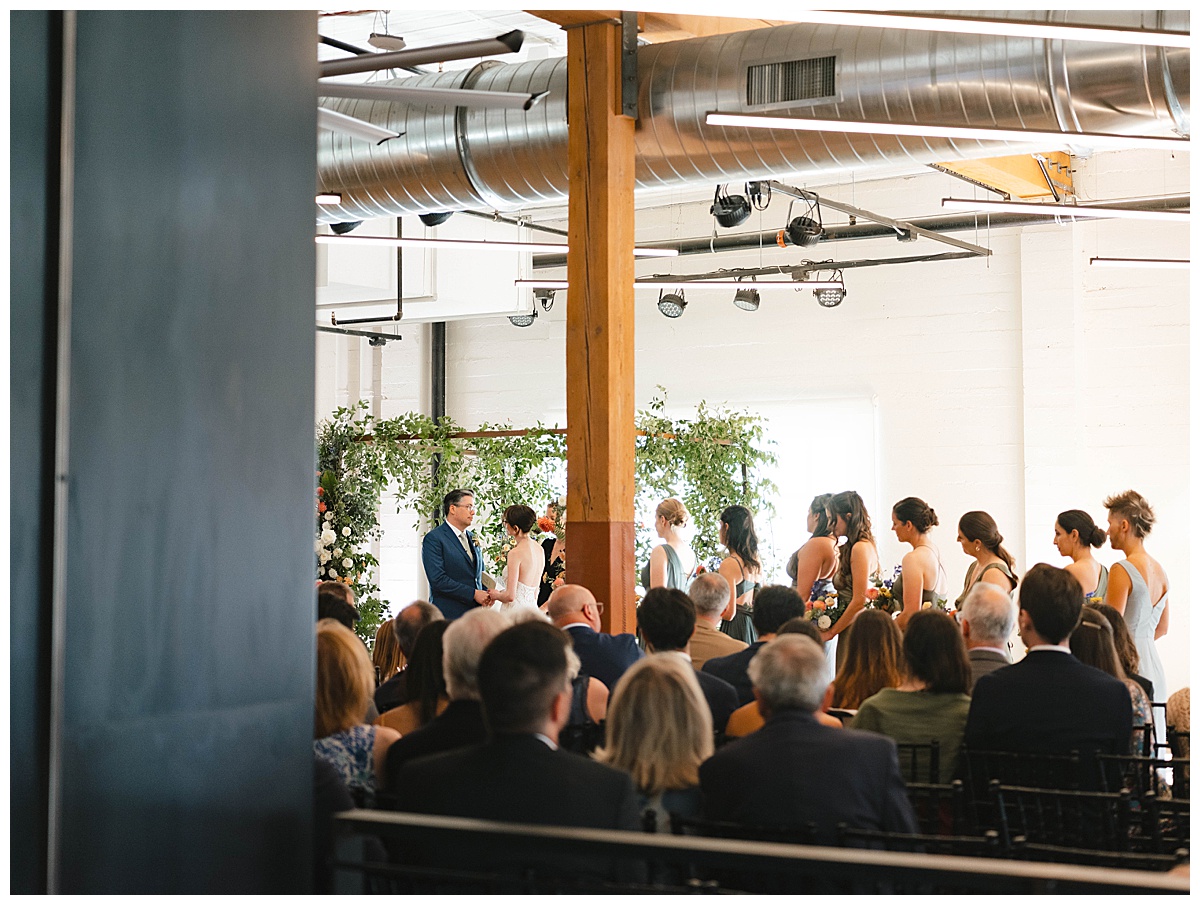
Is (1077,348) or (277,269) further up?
(1077,348)

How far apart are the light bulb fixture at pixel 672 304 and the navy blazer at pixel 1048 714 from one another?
A: 8.25 meters

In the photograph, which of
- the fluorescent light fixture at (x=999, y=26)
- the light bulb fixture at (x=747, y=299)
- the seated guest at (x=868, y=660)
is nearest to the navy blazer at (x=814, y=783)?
the seated guest at (x=868, y=660)

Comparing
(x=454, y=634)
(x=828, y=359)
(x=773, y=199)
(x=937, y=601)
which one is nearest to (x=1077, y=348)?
(x=828, y=359)

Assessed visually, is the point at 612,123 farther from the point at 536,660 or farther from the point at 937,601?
the point at 536,660

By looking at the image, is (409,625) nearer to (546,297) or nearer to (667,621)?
(667,621)

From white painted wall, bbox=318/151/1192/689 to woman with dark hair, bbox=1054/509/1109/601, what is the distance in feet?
14.9

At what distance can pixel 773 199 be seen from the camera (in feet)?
41.9

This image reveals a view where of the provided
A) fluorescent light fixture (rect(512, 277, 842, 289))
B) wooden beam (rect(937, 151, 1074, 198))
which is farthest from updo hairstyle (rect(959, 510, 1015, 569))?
fluorescent light fixture (rect(512, 277, 842, 289))

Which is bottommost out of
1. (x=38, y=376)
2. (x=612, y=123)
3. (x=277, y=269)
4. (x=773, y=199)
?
(x=38, y=376)

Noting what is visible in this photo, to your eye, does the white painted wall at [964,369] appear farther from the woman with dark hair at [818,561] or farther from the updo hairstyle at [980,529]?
the updo hairstyle at [980,529]

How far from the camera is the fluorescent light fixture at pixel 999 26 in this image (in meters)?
4.30

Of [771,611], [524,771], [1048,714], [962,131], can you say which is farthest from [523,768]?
[962,131]

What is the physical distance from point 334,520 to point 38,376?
835 centimetres

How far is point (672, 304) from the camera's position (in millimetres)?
12180
